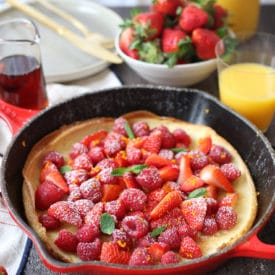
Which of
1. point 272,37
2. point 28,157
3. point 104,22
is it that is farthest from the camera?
point 104,22

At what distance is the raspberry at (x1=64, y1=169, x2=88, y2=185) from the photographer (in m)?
1.40

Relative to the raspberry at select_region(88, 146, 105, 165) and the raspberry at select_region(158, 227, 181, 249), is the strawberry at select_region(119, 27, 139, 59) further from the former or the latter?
the raspberry at select_region(158, 227, 181, 249)

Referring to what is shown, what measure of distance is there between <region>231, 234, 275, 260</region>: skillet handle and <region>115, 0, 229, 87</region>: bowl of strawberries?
2.72 feet

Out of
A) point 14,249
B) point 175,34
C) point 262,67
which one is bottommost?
point 14,249

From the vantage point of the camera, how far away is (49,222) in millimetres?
1279

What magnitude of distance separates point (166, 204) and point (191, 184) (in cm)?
13

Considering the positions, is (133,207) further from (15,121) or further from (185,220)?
(15,121)

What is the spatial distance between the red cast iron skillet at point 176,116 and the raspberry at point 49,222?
6cm

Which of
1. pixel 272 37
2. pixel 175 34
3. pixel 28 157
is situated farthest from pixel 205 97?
pixel 28 157

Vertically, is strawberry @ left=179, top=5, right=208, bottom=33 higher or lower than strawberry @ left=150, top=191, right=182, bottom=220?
higher

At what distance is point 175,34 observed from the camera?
1.78m

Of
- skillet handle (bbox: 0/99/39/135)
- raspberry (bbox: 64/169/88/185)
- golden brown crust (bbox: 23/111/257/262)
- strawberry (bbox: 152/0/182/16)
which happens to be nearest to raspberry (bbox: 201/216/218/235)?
golden brown crust (bbox: 23/111/257/262)

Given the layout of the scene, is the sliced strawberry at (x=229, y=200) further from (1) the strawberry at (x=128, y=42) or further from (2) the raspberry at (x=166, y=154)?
(1) the strawberry at (x=128, y=42)

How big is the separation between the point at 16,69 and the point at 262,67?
88 cm
